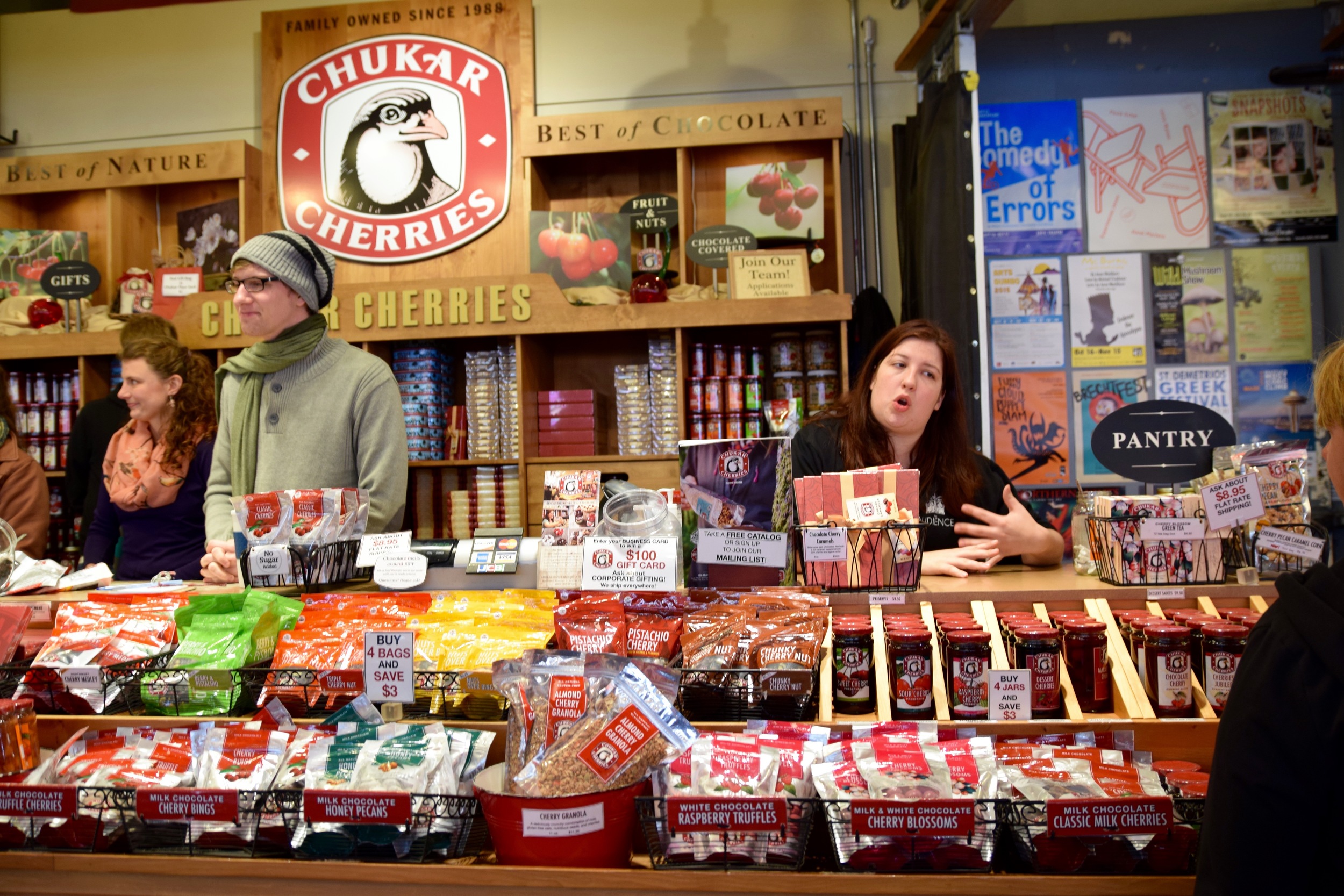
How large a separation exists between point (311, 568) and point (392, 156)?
3424mm

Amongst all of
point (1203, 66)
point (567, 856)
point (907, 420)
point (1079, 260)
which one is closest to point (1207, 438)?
point (907, 420)

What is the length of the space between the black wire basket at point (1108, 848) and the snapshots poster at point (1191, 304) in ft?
11.9

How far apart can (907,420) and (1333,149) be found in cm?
313

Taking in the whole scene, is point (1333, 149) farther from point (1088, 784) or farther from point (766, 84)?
point (1088, 784)

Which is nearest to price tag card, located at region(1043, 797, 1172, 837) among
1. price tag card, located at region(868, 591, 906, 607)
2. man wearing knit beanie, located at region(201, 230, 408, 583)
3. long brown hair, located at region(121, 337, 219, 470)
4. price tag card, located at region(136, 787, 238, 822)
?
price tag card, located at region(868, 591, 906, 607)

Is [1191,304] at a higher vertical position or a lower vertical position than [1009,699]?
higher

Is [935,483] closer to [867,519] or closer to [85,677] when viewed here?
[867,519]

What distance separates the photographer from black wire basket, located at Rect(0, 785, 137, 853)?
4.54 feet

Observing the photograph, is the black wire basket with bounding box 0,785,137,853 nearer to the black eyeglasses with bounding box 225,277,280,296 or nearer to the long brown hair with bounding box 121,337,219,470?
the black eyeglasses with bounding box 225,277,280,296

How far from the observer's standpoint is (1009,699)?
1471 millimetres

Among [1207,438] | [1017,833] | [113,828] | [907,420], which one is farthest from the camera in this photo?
[907,420]

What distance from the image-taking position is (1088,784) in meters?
1.35

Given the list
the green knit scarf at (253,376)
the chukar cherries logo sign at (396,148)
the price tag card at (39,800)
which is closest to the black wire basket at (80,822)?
the price tag card at (39,800)

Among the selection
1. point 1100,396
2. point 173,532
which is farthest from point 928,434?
point 173,532
